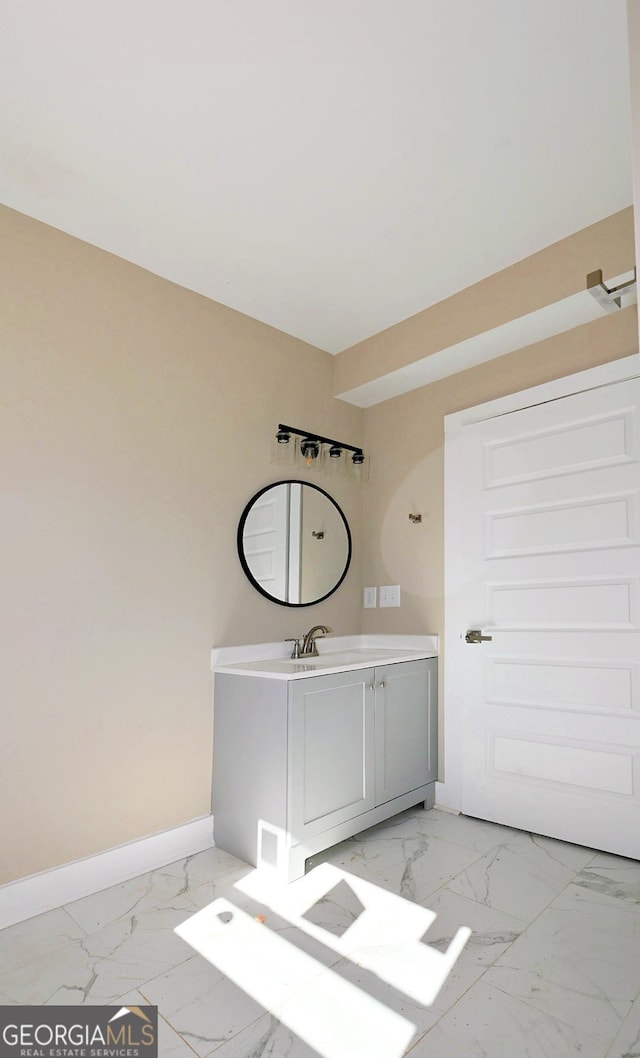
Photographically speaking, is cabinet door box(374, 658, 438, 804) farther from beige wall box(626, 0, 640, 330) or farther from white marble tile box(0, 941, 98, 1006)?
beige wall box(626, 0, 640, 330)

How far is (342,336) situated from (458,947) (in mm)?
2785

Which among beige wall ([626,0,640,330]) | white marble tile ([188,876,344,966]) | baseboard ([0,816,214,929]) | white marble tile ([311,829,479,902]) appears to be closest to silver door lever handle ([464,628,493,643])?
white marble tile ([311,829,479,902])

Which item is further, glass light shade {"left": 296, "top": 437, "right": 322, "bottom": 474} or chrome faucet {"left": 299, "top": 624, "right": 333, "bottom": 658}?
glass light shade {"left": 296, "top": 437, "right": 322, "bottom": 474}

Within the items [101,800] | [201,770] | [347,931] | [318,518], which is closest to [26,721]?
[101,800]

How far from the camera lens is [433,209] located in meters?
2.18

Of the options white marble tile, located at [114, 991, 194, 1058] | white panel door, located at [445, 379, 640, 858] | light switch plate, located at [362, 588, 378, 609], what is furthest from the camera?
light switch plate, located at [362, 588, 378, 609]

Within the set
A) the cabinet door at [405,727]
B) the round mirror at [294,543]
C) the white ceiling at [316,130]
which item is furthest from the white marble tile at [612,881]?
the white ceiling at [316,130]

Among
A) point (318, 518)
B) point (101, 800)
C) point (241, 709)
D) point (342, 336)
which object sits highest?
point (342, 336)

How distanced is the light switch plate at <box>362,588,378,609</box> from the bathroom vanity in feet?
1.80

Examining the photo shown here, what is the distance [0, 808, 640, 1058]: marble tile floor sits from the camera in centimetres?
138

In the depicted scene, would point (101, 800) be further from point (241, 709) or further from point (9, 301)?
point (9, 301)

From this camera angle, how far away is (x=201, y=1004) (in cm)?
148

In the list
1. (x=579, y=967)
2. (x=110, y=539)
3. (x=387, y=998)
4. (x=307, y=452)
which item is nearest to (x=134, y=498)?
(x=110, y=539)

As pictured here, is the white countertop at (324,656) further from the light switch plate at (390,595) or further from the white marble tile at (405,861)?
the white marble tile at (405,861)
